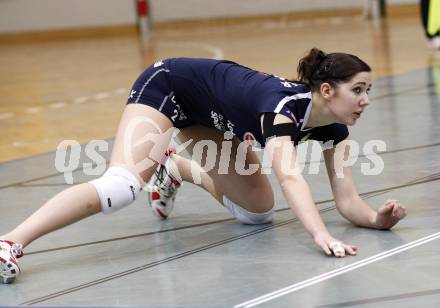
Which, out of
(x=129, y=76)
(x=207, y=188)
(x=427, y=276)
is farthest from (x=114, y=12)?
(x=427, y=276)

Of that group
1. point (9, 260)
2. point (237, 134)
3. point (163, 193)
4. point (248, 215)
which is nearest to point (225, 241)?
point (248, 215)

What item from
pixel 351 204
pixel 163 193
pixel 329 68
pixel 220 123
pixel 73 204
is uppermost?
pixel 329 68

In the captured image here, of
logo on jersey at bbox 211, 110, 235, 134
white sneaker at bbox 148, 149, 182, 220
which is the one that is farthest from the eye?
white sneaker at bbox 148, 149, 182, 220

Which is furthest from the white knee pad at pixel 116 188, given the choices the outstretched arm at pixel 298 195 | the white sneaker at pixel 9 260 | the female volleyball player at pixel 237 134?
the outstretched arm at pixel 298 195

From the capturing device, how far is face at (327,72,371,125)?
9.98 feet

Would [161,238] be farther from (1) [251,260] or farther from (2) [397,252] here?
(2) [397,252]

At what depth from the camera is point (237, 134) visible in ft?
10.7

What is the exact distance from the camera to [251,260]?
118 inches

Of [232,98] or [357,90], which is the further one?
[232,98]

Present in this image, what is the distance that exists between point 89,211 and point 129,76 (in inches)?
234

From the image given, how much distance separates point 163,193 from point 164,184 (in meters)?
0.05

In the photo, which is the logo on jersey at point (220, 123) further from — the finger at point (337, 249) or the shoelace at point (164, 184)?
the finger at point (337, 249)

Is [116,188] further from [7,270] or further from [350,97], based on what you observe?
[350,97]

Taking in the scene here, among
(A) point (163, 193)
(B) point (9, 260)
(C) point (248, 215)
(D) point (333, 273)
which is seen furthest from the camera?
(A) point (163, 193)
